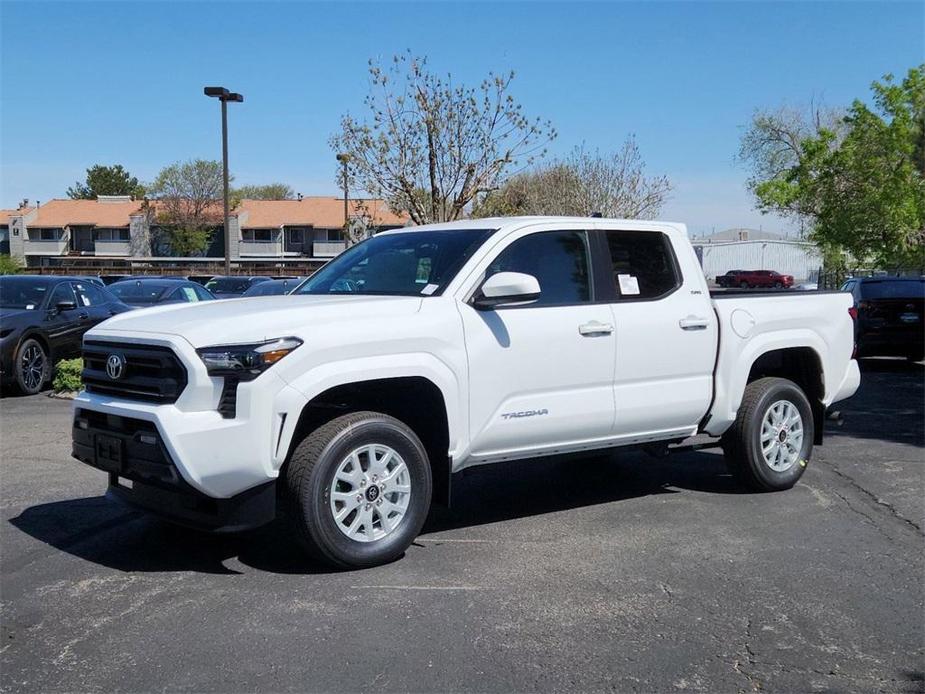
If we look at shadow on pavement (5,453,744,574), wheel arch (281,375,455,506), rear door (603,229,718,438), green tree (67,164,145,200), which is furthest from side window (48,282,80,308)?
green tree (67,164,145,200)

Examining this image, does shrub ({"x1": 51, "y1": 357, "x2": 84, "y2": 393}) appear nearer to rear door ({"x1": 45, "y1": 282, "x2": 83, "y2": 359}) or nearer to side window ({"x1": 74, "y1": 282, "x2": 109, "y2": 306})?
rear door ({"x1": 45, "y1": 282, "x2": 83, "y2": 359})

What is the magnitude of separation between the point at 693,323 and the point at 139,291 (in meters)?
12.4

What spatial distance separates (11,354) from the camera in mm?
12148

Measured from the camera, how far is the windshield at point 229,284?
25219mm

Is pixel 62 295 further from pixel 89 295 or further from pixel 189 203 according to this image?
pixel 189 203

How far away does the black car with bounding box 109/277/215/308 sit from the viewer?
1600cm

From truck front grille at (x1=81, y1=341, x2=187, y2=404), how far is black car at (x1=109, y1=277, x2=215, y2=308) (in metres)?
10.6

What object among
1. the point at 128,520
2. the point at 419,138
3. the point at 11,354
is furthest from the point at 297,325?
the point at 419,138

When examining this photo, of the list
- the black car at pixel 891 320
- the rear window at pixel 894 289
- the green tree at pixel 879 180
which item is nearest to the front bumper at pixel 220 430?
the black car at pixel 891 320

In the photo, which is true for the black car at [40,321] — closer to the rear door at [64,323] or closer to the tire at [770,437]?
the rear door at [64,323]

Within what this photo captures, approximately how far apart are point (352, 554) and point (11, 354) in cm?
881

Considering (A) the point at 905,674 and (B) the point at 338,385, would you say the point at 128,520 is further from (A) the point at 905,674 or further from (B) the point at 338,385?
(A) the point at 905,674

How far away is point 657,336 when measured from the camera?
20.8 feet

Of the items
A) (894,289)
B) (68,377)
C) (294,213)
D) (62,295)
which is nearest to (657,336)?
(68,377)
